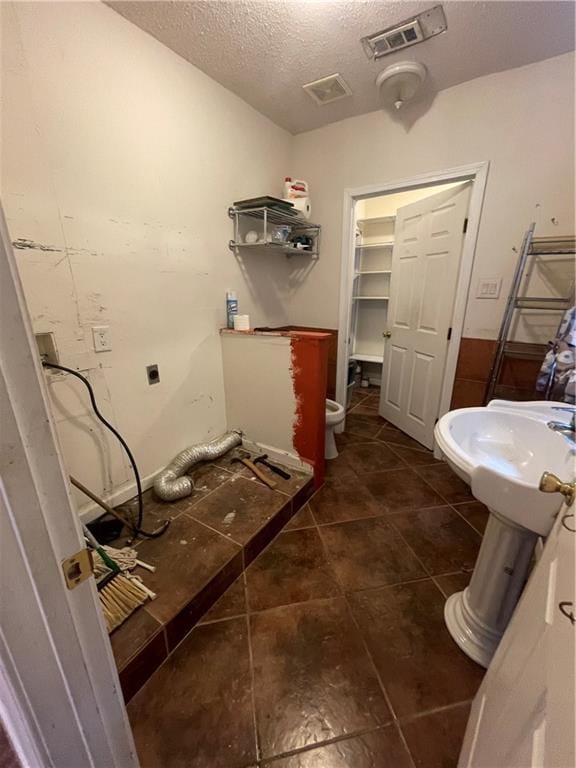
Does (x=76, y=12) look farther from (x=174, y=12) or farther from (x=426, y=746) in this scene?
(x=426, y=746)

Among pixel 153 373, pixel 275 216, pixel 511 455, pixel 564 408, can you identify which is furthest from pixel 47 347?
pixel 564 408

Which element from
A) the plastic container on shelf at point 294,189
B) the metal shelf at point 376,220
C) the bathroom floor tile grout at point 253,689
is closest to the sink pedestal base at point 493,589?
the bathroom floor tile grout at point 253,689

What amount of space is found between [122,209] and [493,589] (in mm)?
2189

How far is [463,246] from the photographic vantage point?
195 cm

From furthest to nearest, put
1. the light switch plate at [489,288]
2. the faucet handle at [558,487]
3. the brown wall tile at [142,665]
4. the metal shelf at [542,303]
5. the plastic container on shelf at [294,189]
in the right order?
1. the plastic container on shelf at [294,189]
2. the light switch plate at [489,288]
3. the metal shelf at [542,303]
4. the brown wall tile at [142,665]
5. the faucet handle at [558,487]

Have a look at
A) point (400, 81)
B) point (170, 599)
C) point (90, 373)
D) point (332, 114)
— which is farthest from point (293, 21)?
point (170, 599)

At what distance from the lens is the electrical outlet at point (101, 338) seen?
137 cm

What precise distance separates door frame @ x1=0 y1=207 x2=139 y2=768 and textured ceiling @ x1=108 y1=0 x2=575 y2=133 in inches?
67.9

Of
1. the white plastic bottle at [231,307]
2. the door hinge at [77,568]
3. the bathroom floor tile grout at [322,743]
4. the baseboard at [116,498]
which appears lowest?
the bathroom floor tile grout at [322,743]

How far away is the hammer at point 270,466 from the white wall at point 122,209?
402mm

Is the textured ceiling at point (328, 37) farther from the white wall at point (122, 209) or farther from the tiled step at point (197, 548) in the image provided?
the tiled step at point (197, 548)

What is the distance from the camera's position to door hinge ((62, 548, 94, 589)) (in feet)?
1.39

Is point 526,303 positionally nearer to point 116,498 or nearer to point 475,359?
point 475,359

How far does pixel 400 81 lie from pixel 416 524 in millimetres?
2449
